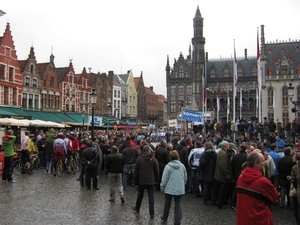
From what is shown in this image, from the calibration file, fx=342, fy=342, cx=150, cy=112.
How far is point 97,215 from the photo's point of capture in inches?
333

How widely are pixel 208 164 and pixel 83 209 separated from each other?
3.67 meters

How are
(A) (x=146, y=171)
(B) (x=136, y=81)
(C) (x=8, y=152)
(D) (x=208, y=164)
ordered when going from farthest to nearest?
(B) (x=136, y=81) < (C) (x=8, y=152) < (D) (x=208, y=164) < (A) (x=146, y=171)

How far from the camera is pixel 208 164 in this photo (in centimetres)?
978

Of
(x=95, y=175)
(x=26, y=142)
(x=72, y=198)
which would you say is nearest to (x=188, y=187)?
(x=95, y=175)

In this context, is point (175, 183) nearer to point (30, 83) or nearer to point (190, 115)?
point (190, 115)

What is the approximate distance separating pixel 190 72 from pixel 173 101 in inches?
289

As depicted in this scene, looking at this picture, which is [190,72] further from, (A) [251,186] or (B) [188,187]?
(A) [251,186]

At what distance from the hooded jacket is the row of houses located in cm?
2882

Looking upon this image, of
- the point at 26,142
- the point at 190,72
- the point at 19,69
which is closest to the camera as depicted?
the point at 26,142

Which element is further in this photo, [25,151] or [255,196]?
[25,151]

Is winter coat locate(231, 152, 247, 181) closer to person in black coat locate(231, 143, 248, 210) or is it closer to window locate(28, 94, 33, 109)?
person in black coat locate(231, 143, 248, 210)

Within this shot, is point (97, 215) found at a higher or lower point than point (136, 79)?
lower

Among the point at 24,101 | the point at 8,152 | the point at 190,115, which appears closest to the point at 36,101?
the point at 24,101

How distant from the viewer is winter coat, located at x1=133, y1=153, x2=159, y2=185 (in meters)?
8.22
